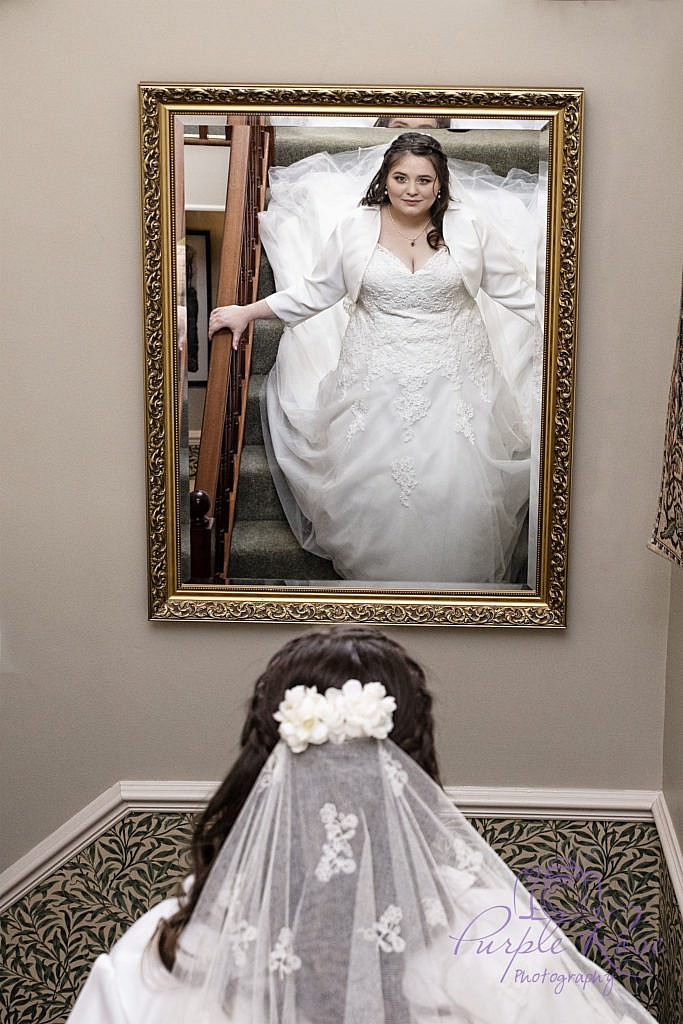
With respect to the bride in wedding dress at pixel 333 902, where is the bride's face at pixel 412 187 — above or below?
above

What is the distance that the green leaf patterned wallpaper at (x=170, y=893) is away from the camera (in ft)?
7.66

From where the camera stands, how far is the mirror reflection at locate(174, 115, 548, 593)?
7.07 ft

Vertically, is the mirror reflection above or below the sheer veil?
above

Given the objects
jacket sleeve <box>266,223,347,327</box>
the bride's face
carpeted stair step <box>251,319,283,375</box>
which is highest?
the bride's face

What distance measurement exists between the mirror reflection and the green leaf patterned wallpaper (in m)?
0.64

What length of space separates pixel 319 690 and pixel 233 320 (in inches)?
46.9

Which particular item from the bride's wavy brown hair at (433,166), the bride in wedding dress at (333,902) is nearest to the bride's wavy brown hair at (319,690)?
the bride in wedding dress at (333,902)

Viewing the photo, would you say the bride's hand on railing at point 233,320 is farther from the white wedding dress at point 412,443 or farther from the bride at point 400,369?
the white wedding dress at point 412,443

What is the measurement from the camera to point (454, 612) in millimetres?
2258

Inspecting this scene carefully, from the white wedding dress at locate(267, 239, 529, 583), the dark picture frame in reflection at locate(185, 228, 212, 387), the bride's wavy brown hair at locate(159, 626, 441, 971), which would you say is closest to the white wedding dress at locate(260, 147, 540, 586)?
the white wedding dress at locate(267, 239, 529, 583)

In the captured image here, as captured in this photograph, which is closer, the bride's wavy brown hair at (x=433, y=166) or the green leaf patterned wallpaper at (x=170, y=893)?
the bride's wavy brown hair at (x=433, y=166)

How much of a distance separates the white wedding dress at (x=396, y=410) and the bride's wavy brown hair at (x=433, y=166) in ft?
0.07

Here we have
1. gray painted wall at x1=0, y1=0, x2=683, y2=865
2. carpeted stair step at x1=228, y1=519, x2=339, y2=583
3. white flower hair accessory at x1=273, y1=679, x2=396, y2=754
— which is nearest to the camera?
white flower hair accessory at x1=273, y1=679, x2=396, y2=754

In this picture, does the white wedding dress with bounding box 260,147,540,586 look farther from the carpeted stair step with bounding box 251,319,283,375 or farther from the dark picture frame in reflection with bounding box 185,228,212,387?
the dark picture frame in reflection with bounding box 185,228,212,387
